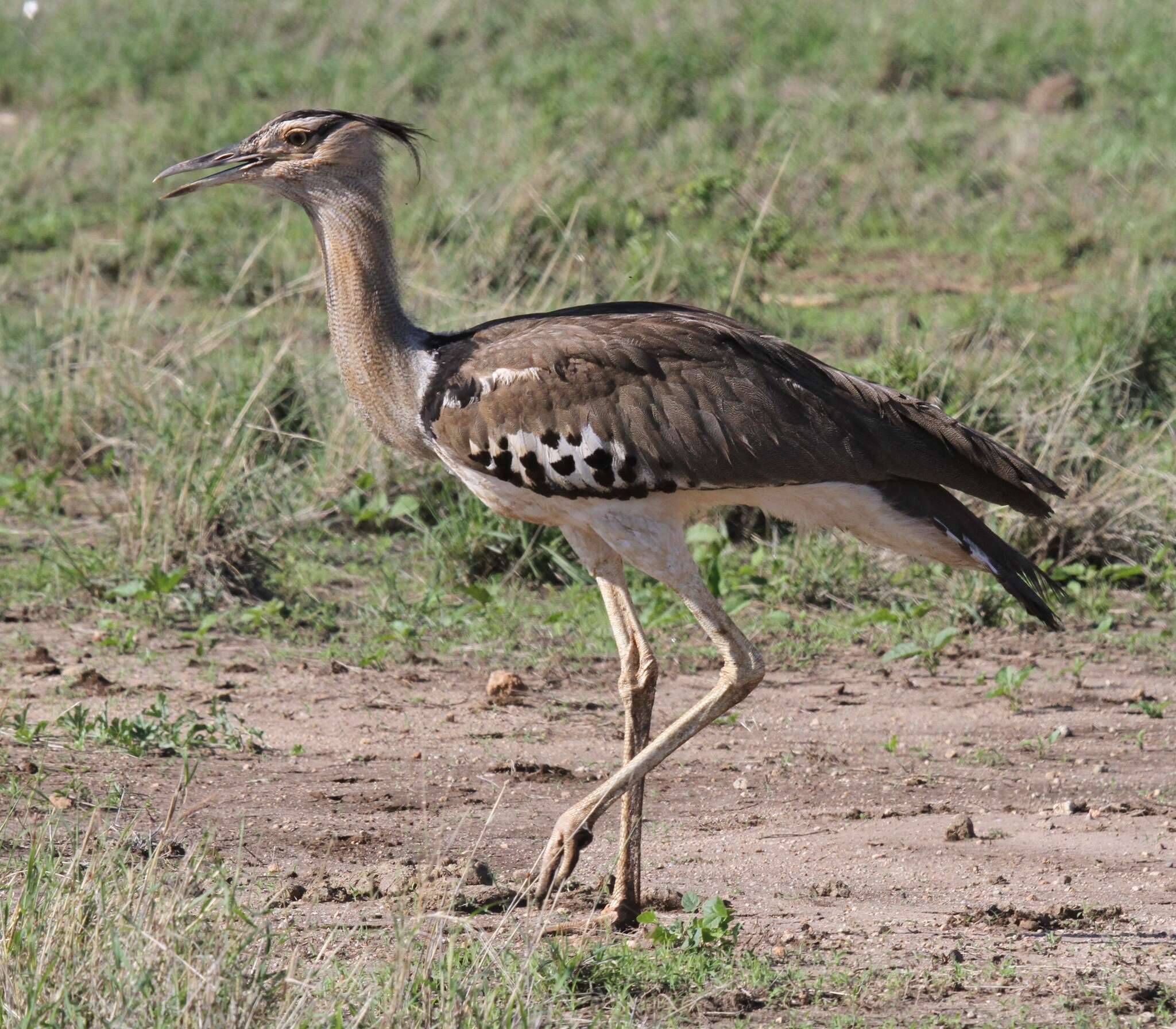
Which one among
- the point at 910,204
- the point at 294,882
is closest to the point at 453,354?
the point at 294,882

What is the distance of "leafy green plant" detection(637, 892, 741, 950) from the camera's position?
3.47 meters

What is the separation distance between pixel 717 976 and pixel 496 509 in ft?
4.12

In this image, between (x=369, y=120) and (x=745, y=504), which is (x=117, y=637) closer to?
(x=369, y=120)

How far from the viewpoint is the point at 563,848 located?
3691mm

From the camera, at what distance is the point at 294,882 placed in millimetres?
3795

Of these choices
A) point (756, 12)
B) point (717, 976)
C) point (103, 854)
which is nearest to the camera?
point (103, 854)

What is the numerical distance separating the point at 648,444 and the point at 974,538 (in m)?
0.77

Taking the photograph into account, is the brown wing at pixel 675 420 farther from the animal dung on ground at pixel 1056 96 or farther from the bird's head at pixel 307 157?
the animal dung on ground at pixel 1056 96

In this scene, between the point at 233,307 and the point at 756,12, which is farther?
the point at 756,12

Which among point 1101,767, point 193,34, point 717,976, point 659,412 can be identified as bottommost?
point 1101,767

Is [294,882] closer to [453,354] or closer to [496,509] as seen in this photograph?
[496,509]

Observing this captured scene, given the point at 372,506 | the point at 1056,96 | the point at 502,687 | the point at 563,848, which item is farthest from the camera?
the point at 1056,96

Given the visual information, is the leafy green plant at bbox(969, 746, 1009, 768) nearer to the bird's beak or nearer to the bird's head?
the bird's head

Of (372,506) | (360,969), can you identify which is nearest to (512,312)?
(372,506)
